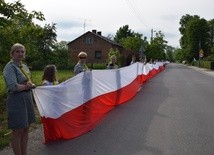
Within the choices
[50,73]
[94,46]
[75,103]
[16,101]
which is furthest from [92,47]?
[16,101]

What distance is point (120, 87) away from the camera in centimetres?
1320

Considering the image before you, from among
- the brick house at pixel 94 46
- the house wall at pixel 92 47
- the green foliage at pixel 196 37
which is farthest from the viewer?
the green foliage at pixel 196 37

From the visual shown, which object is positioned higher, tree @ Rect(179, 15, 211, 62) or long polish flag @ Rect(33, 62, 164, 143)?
tree @ Rect(179, 15, 211, 62)

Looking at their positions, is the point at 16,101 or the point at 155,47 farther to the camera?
the point at 155,47

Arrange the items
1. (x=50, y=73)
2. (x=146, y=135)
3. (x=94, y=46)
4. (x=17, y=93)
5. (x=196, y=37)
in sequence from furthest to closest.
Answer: (x=196, y=37) < (x=94, y=46) < (x=146, y=135) < (x=50, y=73) < (x=17, y=93)

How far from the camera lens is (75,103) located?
814cm

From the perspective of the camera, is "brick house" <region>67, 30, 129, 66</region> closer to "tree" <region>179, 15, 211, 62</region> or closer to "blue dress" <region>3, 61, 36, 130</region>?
"tree" <region>179, 15, 211, 62</region>

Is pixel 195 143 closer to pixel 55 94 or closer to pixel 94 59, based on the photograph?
pixel 55 94

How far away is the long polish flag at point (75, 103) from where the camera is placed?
7.00m

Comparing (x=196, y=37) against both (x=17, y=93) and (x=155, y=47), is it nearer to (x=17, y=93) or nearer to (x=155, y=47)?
(x=155, y=47)

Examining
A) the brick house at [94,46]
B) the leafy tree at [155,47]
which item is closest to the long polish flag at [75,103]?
the brick house at [94,46]

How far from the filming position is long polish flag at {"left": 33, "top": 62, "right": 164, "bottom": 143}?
7.00 m

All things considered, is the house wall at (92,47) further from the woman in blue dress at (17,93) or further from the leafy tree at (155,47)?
the woman in blue dress at (17,93)

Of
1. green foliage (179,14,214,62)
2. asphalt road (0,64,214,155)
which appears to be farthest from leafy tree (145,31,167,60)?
asphalt road (0,64,214,155)
